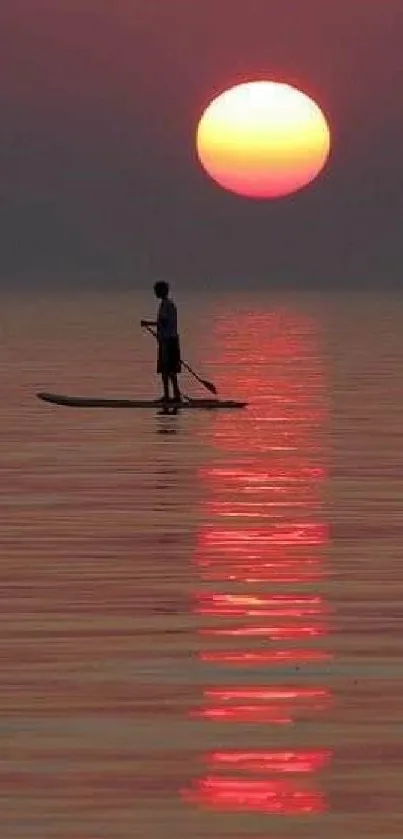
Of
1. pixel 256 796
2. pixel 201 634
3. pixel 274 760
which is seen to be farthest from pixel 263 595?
pixel 256 796

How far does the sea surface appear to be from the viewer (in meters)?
10.8

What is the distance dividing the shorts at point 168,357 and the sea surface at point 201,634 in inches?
110

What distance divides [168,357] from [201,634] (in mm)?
20496

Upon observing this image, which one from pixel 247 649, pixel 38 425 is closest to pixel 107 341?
pixel 38 425

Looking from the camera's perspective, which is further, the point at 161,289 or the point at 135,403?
the point at 135,403

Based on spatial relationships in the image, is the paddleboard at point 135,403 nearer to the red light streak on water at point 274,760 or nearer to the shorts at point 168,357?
the shorts at point 168,357

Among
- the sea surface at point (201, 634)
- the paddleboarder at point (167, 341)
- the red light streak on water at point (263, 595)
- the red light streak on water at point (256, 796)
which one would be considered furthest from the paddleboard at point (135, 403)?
the red light streak on water at point (256, 796)

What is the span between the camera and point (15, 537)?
2002 cm

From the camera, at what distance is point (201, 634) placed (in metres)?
15.1

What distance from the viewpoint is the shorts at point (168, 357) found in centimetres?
3547

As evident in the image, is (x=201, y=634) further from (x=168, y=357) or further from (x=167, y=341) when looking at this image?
(x=167, y=341)

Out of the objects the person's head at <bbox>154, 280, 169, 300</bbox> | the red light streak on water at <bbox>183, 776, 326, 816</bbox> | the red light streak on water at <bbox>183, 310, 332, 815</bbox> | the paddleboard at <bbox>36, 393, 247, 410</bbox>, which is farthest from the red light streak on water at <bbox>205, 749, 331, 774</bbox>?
the paddleboard at <bbox>36, 393, 247, 410</bbox>

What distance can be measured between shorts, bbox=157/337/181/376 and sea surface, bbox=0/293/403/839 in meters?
2.80

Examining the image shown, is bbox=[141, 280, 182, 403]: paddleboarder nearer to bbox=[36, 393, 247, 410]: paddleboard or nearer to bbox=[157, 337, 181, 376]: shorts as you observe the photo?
bbox=[157, 337, 181, 376]: shorts
